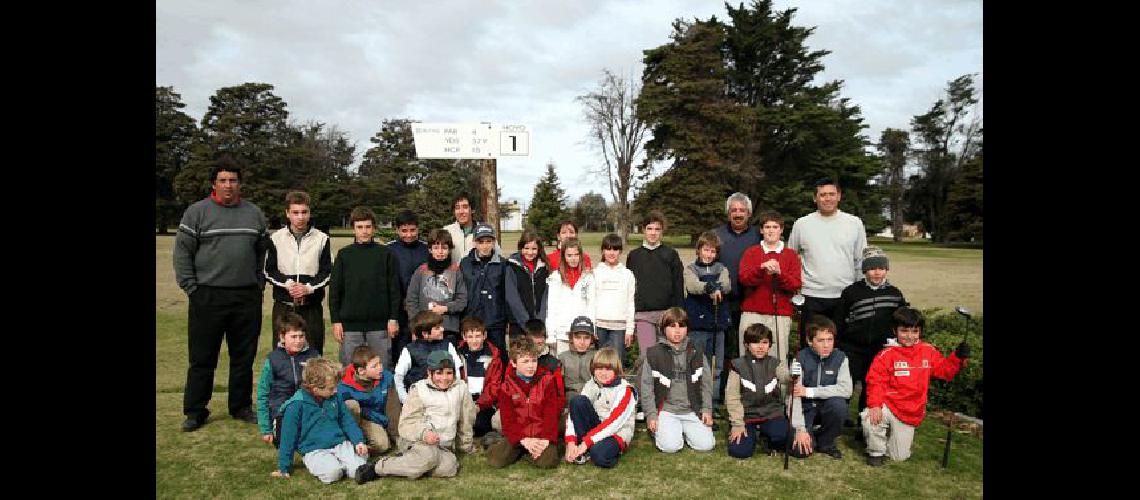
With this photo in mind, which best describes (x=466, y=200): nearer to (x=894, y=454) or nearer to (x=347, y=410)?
(x=347, y=410)

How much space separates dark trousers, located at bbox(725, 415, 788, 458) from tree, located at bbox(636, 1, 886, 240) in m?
32.8

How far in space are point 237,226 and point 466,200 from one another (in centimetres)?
210

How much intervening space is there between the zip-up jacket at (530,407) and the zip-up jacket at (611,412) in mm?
144

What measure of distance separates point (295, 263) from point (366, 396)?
1.42 m

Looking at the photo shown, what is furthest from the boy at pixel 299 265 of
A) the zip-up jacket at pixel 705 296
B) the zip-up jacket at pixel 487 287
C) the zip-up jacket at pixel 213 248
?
the zip-up jacket at pixel 705 296

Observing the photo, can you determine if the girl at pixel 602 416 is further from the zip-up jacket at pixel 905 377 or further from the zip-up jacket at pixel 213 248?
the zip-up jacket at pixel 213 248

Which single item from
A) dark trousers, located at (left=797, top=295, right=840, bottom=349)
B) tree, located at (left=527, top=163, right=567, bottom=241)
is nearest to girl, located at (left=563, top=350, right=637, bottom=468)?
dark trousers, located at (left=797, top=295, right=840, bottom=349)

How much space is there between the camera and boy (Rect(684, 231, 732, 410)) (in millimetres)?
5500

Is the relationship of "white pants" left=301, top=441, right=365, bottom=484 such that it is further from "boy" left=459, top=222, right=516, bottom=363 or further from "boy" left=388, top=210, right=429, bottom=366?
"boy" left=459, top=222, right=516, bottom=363

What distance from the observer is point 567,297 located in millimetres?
5562

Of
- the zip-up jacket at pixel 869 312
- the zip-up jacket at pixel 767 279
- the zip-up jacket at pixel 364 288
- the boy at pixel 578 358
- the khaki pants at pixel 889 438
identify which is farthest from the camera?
the zip-up jacket at pixel 364 288

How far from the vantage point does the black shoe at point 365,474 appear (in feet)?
13.2

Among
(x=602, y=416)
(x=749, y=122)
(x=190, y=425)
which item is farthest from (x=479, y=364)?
(x=749, y=122)
